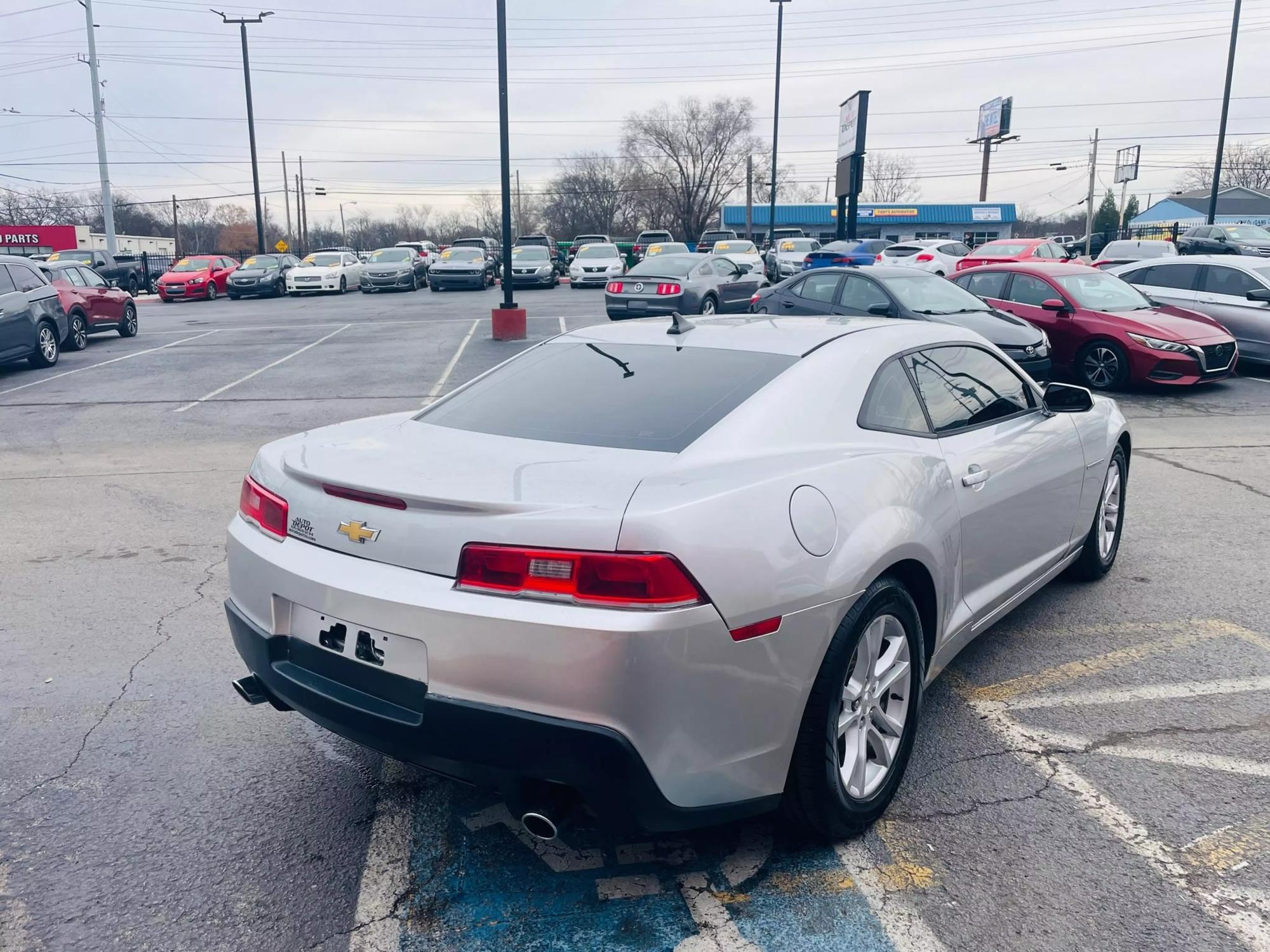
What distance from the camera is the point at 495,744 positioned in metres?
2.36

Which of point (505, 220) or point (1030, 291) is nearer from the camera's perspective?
point (1030, 291)

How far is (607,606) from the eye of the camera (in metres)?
2.29

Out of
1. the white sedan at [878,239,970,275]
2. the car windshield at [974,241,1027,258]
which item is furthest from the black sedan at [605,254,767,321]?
the car windshield at [974,241,1027,258]

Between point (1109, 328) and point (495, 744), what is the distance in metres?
11.4

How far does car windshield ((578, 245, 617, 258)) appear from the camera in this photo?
31781 mm

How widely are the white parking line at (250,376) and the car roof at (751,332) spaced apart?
29.1ft

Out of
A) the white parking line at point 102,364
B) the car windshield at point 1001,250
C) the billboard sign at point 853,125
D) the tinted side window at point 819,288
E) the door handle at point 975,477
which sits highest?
the billboard sign at point 853,125

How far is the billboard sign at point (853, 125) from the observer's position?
28.7 meters

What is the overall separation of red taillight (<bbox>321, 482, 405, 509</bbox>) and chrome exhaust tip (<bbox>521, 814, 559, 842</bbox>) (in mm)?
846

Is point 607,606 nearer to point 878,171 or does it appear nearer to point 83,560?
point 83,560

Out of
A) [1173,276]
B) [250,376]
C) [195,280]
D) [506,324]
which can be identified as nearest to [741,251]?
[506,324]

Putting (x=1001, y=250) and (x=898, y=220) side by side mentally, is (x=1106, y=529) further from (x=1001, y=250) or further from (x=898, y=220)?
(x=898, y=220)

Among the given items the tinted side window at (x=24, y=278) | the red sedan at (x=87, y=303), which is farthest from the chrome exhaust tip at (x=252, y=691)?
the red sedan at (x=87, y=303)

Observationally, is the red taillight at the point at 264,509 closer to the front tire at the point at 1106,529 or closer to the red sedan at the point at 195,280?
the front tire at the point at 1106,529
